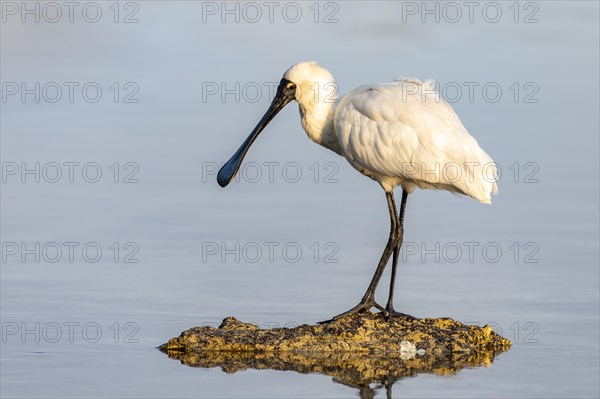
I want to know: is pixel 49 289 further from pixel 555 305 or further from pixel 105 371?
pixel 555 305

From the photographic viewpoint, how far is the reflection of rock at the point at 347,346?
1417 cm

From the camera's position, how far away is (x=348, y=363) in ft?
46.6

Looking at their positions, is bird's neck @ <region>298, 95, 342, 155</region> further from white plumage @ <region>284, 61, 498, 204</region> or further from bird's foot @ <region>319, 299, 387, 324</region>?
bird's foot @ <region>319, 299, 387, 324</region>

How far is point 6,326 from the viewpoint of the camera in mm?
15352

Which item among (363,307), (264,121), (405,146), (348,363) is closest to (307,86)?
(264,121)

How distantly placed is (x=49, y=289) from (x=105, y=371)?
11.2ft

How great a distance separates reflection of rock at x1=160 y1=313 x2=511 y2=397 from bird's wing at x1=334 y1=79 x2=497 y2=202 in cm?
143

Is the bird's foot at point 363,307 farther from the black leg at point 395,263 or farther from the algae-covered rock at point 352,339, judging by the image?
the algae-covered rock at point 352,339

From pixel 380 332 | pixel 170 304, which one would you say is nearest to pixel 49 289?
pixel 170 304

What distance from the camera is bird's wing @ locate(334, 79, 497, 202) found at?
50.0 ft

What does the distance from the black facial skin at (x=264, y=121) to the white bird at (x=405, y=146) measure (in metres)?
0.70

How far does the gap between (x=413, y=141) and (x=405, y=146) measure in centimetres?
10

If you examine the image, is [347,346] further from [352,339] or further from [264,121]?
[264,121]

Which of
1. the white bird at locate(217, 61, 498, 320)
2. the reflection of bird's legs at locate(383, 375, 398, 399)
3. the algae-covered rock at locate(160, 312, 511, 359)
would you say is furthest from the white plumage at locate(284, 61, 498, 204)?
the reflection of bird's legs at locate(383, 375, 398, 399)
